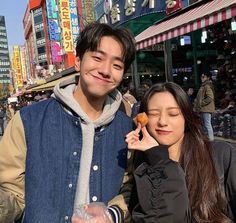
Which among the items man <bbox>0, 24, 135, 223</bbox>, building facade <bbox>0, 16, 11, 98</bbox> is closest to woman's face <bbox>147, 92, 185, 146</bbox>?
man <bbox>0, 24, 135, 223</bbox>

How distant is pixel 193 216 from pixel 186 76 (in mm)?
11082

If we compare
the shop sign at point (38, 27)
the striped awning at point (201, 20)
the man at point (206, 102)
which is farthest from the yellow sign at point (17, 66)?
the man at point (206, 102)

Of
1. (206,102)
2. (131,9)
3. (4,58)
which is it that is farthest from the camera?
(4,58)

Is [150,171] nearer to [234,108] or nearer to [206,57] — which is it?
[234,108]

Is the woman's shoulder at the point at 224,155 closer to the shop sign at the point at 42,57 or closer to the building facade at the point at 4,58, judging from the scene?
the shop sign at the point at 42,57

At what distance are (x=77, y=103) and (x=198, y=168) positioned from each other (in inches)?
27.0

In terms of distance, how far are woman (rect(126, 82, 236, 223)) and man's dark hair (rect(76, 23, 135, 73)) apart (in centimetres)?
→ 27

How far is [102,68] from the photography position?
1.62m

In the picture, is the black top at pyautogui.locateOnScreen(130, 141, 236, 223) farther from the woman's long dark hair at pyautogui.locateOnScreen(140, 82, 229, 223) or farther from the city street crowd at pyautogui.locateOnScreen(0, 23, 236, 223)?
the woman's long dark hair at pyautogui.locateOnScreen(140, 82, 229, 223)

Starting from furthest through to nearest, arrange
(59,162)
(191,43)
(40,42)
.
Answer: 1. (40,42)
2. (191,43)
3. (59,162)

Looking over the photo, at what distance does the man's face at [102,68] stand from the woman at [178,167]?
263 mm

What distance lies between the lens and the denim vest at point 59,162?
1.54m

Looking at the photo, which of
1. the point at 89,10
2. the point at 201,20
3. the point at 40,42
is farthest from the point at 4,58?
the point at 201,20

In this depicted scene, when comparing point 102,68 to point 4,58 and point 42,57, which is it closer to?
point 42,57
